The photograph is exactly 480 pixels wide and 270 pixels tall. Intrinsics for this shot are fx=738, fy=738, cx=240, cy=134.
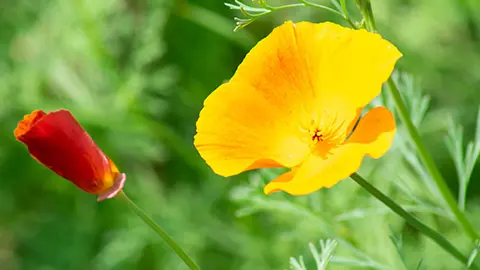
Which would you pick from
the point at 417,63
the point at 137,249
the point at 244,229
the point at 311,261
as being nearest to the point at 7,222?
the point at 137,249

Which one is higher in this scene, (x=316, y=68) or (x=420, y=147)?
(x=316, y=68)

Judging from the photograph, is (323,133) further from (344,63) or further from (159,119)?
(159,119)

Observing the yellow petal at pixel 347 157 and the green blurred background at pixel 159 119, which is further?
the green blurred background at pixel 159 119

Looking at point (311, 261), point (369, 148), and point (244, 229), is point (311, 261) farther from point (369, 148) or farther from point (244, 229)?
point (369, 148)

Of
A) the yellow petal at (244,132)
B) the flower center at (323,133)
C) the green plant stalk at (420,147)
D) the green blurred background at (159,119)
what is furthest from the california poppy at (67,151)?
the green blurred background at (159,119)

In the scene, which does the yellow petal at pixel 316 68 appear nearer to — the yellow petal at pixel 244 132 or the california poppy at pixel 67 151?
the yellow petal at pixel 244 132

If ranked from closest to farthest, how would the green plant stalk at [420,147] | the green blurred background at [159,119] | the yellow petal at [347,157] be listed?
the yellow petal at [347,157]
the green plant stalk at [420,147]
the green blurred background at [159,119]

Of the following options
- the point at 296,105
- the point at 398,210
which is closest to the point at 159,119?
the point at 296,105
